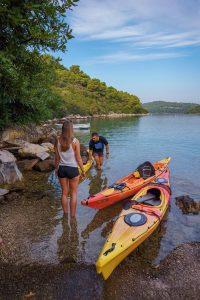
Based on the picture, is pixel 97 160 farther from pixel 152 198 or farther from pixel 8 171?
pixel 152 198

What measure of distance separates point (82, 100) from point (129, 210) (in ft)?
353

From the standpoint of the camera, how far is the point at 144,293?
592cm

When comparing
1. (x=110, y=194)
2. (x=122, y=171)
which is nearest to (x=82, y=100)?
(x=122, y=171)

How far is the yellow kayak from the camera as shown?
630 centimetres

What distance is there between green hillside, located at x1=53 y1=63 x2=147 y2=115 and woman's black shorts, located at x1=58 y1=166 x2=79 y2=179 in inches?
3668

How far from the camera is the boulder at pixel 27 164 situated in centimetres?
1624

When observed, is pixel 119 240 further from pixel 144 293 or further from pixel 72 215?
pixel 72 215

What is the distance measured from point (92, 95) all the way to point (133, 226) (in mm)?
128712

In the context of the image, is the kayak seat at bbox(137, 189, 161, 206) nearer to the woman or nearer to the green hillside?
the woman

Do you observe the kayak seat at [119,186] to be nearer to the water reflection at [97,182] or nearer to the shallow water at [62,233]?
the shallow water at [62,233]

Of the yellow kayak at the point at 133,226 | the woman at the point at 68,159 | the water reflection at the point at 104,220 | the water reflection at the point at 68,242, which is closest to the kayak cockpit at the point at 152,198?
the yellow kayak at the point at 133,226

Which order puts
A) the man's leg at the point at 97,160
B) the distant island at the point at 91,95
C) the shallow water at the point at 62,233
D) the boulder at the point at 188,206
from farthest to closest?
the distant island at the point at 91,95 < the man's leg at the point at 97,160 < the boulder at the point at 188,206 < the shallow water at the point at 62,233

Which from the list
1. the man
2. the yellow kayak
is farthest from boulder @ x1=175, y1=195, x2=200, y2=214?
the man

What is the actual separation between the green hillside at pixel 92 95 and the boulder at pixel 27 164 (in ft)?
278
